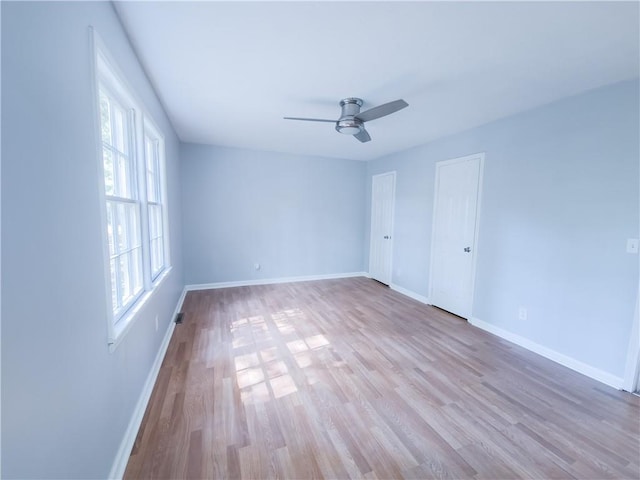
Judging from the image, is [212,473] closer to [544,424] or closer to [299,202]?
[544,424]

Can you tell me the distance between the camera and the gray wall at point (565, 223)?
2.12m

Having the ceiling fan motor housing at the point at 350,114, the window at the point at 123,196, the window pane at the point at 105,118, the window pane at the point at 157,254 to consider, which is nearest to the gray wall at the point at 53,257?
the window at the point at 123,196

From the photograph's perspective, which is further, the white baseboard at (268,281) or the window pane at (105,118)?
the white baseboard at (268,281)

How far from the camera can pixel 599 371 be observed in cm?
224

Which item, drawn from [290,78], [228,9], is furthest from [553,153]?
[228,9]

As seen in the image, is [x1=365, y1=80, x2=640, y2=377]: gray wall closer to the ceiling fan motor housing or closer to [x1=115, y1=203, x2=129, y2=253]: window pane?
the ceiling fan motor housing

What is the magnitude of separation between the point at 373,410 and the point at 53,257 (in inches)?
77.1

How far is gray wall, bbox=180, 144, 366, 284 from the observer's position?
14.5ft

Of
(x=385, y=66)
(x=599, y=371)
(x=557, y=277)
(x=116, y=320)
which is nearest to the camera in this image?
(x=116, y=320)

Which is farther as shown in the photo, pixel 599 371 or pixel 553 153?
pixel 553 153

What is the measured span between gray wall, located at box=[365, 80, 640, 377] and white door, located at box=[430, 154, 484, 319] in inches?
4.9

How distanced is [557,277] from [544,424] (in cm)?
139

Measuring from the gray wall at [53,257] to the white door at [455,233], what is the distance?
3590mm

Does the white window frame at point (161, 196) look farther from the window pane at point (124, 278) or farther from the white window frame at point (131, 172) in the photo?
the window pane at point (124, 278)
